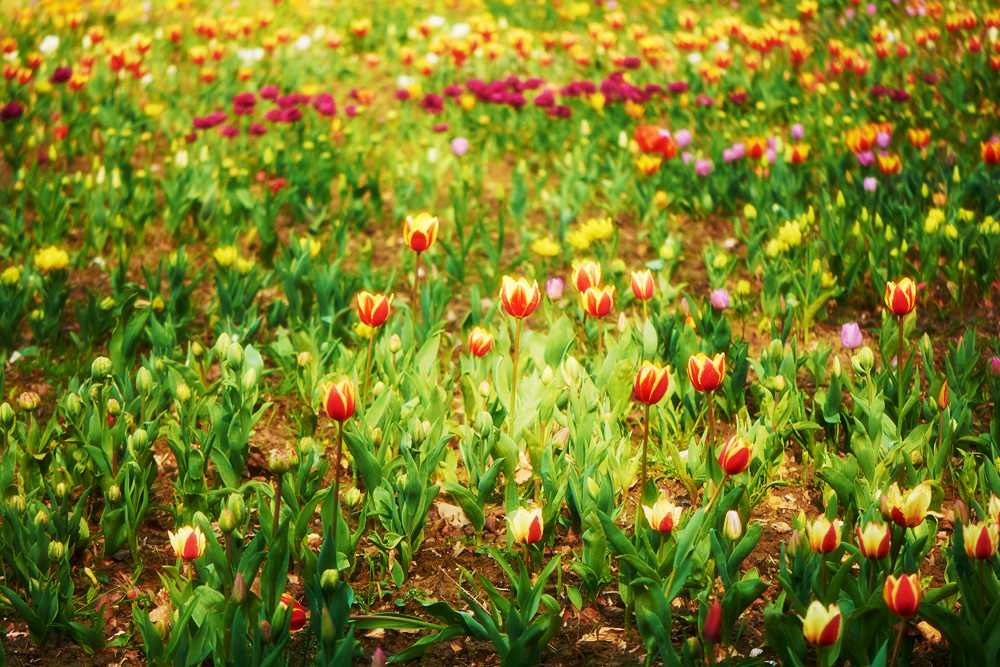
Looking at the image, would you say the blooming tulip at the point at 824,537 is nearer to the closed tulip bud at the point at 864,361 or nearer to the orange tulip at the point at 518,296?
the closed tulip bud at the point at 864,361

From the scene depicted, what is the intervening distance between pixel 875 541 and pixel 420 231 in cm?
153

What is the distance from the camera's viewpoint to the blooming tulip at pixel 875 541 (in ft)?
4.94

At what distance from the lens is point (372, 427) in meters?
2.29

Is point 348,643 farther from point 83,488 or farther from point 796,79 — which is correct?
point 796,79

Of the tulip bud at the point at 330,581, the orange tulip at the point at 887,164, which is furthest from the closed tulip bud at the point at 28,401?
the orange tulip at the point at 887,164

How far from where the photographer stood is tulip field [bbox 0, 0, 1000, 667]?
67.4 inches

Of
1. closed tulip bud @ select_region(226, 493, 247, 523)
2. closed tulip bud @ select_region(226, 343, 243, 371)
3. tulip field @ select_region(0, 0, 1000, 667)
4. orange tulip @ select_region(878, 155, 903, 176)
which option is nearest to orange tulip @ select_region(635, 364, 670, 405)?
tulip field @ select_region(0, 0, 1000, 667)

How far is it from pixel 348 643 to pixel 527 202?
3.15 meters

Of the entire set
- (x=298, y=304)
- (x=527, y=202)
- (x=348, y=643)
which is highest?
(x=348, y=643)

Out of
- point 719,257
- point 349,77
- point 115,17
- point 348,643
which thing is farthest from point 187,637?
point 115,17

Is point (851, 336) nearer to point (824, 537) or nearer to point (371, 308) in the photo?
point (824, 537)

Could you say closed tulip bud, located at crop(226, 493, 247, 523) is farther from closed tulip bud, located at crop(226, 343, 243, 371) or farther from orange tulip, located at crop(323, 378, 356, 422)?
closed tulip bud, located at crop(226, 343, 243, 371)

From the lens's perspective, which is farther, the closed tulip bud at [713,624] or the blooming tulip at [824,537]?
the blooming tulip at [824,537]

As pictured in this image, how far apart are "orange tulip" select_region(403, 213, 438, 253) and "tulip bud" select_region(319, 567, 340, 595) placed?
1.12m
